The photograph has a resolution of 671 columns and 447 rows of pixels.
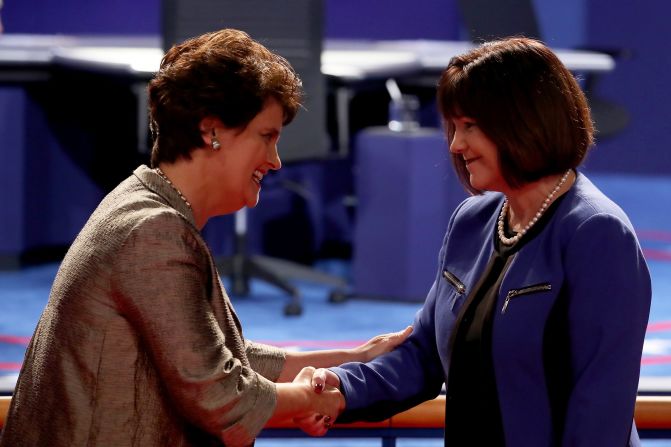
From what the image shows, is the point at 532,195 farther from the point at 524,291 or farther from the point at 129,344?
the point at 129,344

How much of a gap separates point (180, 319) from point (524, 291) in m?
0.57

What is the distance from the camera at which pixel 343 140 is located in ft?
20.0

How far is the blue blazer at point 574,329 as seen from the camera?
193 cm

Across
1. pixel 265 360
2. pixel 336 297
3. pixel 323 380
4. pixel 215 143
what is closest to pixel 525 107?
pixel 215 143

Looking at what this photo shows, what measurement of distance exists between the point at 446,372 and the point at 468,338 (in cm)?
11

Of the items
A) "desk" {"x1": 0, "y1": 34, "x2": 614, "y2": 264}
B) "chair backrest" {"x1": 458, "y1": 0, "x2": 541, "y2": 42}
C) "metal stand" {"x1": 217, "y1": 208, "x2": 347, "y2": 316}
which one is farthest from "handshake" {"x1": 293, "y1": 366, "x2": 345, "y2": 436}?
"chair backrest" {"x1": 458, "y1": 0, "x2": 541, "y2": 42}

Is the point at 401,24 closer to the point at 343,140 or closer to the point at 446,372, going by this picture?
the point at 343,140

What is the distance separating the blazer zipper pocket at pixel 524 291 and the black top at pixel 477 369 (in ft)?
0.12

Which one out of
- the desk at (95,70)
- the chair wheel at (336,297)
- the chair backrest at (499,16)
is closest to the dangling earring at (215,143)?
the desk at (95,70)

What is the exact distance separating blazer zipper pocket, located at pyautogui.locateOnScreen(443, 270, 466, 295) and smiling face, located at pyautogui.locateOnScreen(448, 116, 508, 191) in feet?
0.61

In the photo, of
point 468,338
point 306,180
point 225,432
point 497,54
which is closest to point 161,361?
point 225,432

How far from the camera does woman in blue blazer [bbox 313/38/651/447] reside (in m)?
1.94

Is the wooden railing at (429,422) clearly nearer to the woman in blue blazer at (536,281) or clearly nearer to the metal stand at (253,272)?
the woman in blue blazer at (536,281)

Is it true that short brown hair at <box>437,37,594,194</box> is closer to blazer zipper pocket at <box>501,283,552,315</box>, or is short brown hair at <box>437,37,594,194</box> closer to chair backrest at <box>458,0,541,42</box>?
blazer zipper pocket at <box>501,283,552,315</box>
